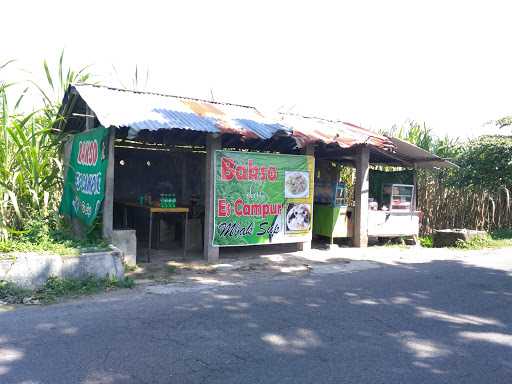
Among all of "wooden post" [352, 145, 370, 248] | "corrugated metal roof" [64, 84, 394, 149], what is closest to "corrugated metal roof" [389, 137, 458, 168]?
"corrugated metal roof" [64, 84, 394, 149]

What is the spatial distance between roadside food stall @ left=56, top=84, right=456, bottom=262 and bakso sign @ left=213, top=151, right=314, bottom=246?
2 centimetres

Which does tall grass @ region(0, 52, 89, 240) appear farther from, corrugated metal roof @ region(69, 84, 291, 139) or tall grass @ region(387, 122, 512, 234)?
tall grass @ region(387, 122, 512, 234)

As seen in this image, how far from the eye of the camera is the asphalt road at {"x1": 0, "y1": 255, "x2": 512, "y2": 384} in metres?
3.87

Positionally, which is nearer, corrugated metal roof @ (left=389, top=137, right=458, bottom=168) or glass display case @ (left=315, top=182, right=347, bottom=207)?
glass display case @ (left=315, top=182, right=347, bottom=207)

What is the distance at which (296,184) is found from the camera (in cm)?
1019

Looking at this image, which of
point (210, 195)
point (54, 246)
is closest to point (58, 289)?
point (54, 246)

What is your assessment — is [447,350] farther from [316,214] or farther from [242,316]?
[316,214]

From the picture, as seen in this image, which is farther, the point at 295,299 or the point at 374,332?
the point at 295,299

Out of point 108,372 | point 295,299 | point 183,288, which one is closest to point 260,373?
point 108,372

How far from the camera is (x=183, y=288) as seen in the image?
22.8 feet

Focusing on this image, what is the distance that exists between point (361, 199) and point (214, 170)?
4265mm

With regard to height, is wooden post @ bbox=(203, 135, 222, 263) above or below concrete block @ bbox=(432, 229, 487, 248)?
above

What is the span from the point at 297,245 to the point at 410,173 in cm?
488

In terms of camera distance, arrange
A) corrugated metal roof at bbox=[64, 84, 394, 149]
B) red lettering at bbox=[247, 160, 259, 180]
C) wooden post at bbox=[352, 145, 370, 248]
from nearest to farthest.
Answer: corrugated metal roof at bbox=[64, 84, 394, 149] < red lettering at bbox=[247, 160, 259, 180] < wooden post at bbox=[352, 145, 370, 248]
